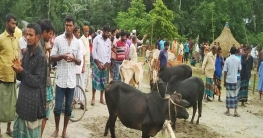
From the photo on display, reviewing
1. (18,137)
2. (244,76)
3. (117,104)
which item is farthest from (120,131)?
(244,76)

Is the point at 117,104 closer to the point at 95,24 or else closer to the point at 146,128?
the point at 146,128

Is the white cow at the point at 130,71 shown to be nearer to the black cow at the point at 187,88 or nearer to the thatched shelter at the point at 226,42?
the black cow at the point at 187,88

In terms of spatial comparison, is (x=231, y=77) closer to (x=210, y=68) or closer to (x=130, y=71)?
(x=210, y=68)

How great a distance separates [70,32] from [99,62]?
2.88 meters

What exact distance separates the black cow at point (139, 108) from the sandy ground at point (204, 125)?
862mm

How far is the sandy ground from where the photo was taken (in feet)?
24.6

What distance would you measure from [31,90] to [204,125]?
6.21 meters

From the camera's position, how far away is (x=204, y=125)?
9539mm

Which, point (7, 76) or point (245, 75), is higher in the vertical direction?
point (7, 76)

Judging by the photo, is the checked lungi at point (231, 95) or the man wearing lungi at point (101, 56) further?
the checked lungi at point (231, 95)

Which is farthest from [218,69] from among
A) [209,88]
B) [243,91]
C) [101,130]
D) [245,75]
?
[101,130]

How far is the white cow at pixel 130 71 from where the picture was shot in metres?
10.3

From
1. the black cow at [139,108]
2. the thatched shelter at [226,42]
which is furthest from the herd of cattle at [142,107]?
A: the thatched shelter at [226,42]

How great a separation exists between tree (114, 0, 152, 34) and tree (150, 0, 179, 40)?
0.54 m
